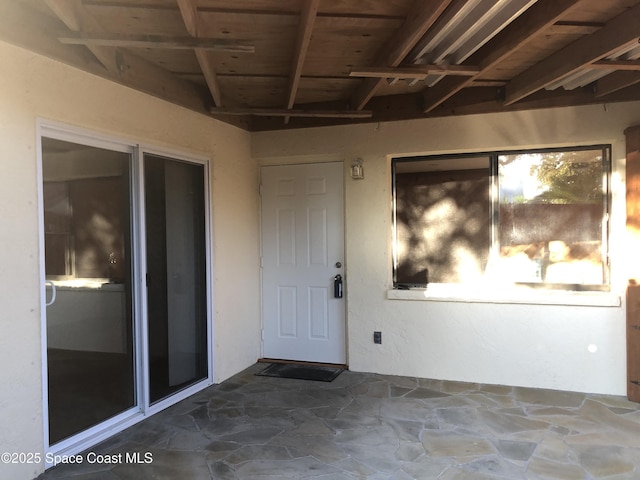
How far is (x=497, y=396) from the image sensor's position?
3.70m

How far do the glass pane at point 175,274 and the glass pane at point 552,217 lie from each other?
9.05 ft

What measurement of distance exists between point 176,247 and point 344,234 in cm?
168

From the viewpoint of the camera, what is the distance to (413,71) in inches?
119

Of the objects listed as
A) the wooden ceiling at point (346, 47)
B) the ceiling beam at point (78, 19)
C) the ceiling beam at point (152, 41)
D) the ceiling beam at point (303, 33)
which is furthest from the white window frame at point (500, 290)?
the ceiling beam at point (78, 19)

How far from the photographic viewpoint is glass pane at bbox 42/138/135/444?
2695mm

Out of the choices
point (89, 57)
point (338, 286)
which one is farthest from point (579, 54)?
point (89, 57)

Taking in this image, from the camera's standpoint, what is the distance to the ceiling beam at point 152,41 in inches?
97.2

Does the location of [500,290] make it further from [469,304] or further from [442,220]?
[442,220]

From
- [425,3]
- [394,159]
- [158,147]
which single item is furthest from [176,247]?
[425,3]

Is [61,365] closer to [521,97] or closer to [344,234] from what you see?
[344,234]

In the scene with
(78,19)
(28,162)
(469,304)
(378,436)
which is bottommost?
(378,436)

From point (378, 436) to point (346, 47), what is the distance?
8.71 ft

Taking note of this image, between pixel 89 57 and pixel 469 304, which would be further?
pixel 469 304

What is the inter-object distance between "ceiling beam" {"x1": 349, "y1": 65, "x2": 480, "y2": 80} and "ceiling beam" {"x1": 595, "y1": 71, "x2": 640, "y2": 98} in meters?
1.13
